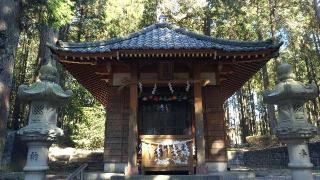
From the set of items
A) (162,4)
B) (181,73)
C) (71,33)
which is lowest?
(181,73)

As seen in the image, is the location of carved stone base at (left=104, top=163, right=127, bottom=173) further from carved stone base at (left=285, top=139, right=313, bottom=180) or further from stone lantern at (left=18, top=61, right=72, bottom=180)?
carved stone base at (left=285, top=139, right=313, bottom=180)

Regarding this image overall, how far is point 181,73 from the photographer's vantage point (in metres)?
11.1

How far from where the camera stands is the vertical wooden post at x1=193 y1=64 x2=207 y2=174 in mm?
9484

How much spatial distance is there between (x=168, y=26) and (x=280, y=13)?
14.0 m

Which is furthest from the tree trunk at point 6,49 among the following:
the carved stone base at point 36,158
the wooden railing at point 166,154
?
the wooden railing at point 166,154

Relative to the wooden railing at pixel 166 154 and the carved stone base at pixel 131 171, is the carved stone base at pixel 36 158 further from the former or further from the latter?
the wooden railing at pixel 166 154

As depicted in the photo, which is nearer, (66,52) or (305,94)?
(305,94)

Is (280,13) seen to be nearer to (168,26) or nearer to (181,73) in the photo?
(168,26)

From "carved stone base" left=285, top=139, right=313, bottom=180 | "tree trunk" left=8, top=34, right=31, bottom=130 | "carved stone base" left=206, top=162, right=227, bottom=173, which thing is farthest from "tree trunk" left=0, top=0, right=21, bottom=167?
"tree trunk" left=8, top=34, right=31, bottom=130

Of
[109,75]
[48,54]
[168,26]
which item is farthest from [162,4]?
[109,75]

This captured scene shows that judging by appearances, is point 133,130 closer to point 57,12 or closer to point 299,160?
point 299,160

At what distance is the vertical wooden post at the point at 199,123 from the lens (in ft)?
31.1

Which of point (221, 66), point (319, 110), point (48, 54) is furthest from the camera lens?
point (319, 110)

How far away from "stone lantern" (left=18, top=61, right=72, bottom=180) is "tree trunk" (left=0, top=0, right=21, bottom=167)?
163 inches
